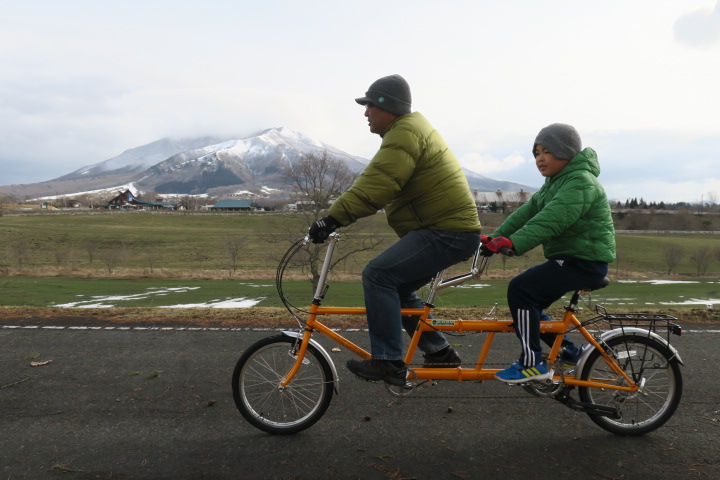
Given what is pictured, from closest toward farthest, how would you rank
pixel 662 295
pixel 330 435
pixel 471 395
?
A: pixel 330 435 → pixel 471 395 → pixel 662 295

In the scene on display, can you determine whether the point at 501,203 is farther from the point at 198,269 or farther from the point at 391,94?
the point at 391,94

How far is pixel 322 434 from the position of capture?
381 centimetres

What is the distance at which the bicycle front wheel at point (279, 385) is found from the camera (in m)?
3.96

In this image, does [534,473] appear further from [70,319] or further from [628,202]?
[628,202]

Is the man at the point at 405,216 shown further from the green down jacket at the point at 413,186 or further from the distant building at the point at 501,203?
the distant building at the point at 501,203

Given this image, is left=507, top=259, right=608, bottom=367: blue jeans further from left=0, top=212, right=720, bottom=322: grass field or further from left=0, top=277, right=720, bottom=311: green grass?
left=0, top=277, right=720, bottom=311: green grass

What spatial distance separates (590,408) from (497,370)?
2.52 ft

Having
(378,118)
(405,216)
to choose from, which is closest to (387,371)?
(405,216)

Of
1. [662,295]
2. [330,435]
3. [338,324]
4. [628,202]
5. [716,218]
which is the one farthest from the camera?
[628,202]

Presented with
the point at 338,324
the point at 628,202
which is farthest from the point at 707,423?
the point at 628,202

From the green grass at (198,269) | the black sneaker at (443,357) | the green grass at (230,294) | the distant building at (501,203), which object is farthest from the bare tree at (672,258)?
the black sneaker at (443,357)

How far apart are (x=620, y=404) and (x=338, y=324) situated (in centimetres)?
387

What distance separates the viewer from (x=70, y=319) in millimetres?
7254

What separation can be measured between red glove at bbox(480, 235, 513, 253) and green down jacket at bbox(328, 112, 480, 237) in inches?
7.0
